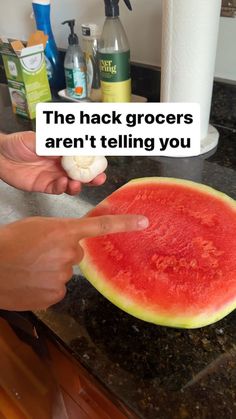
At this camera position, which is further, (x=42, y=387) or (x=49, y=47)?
(x=49, y=47)

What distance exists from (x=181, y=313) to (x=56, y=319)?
192 mm

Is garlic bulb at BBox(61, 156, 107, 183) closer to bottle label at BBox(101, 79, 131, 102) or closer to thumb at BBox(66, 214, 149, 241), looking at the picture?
thumb at BBox(66, 214, 149, 241)

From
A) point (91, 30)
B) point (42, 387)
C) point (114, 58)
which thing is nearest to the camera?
point (42, 387)

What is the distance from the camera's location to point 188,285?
0.56 m

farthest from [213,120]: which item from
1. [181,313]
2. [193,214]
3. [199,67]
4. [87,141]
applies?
[181,313]

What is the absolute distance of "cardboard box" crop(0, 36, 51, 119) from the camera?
107cm

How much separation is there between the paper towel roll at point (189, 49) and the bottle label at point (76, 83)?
0.34 metres

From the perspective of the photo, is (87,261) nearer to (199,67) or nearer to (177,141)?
(177,141)

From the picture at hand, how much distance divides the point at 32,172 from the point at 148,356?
47 cm

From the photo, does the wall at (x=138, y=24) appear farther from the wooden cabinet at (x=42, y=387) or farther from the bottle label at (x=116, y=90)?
the wooden cabinet at (x=42, y=387)

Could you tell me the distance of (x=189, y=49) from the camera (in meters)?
0.83

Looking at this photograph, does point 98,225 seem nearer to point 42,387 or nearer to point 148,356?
point 148,356

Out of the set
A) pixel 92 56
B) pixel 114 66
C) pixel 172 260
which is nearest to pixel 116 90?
pixel 114 66

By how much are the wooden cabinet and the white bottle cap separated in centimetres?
84
